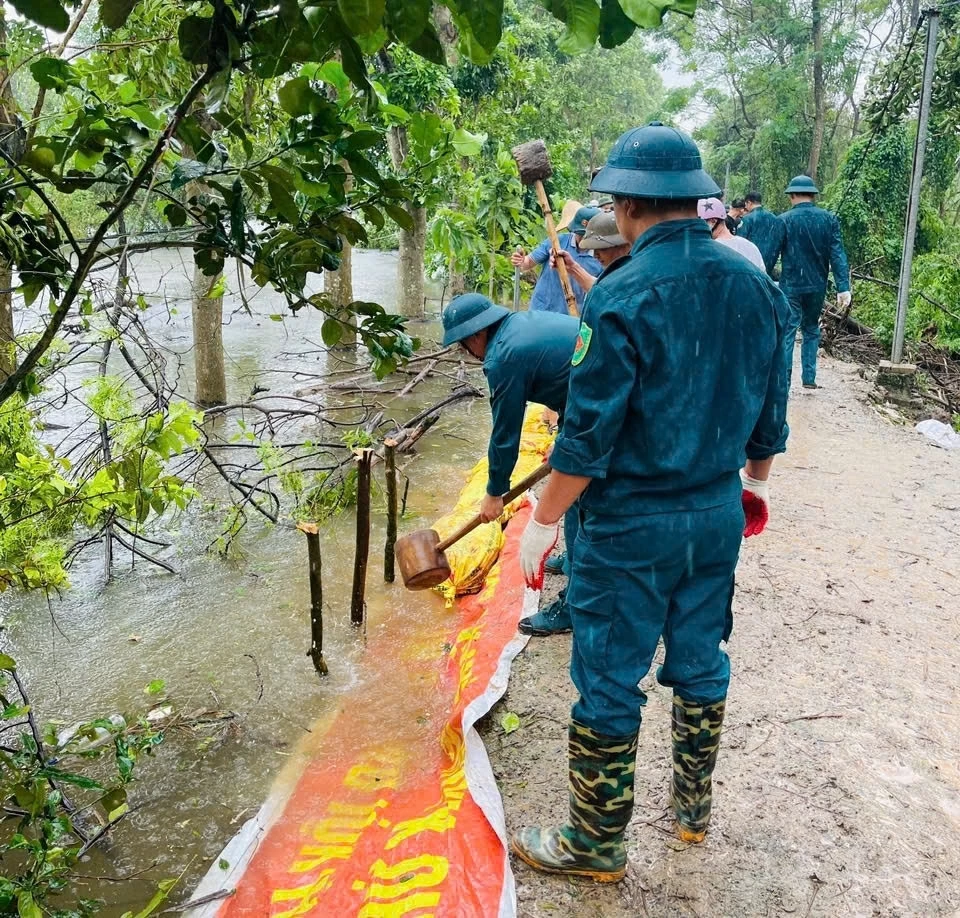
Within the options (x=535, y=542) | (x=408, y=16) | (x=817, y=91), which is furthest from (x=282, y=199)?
(x=817, y=91)

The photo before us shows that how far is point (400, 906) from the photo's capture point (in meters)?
2.16

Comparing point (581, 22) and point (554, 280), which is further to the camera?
point (554, 280)

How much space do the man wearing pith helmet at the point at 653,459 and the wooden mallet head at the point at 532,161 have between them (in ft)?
9.32

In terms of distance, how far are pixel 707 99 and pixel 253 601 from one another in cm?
2695

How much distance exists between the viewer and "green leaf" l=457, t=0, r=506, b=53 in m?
1.09

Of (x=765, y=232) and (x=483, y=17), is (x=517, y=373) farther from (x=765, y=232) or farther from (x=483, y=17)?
(x=765, y=232)

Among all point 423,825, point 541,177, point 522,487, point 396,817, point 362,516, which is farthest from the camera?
point 541,177

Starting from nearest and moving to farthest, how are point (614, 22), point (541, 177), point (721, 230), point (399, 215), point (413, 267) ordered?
point (614, 22) → point (399, 215) → point (541, 177) → point (721, 230) → point (413, 267)

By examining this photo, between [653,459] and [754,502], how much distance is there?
2.39 ft

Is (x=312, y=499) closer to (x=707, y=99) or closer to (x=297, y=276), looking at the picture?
(x=297, y=276)

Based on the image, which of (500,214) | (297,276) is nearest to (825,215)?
(500,214)

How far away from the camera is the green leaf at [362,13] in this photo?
40.9 inches

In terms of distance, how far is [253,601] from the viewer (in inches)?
186

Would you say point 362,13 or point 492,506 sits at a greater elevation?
point 362,13
